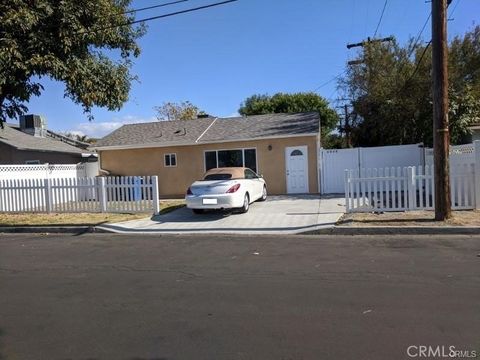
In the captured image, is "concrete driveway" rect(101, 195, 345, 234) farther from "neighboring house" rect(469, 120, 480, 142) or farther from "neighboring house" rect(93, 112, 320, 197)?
"neighboring house" rect(469, 120, 480, 142)

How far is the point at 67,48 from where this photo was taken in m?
13.3

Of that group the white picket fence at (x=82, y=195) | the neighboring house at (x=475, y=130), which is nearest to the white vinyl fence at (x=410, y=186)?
the white picket fence at (x=82, y=195)

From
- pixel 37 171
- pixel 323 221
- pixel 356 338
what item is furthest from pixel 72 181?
pixel 356 338

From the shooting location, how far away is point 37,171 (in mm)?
20062

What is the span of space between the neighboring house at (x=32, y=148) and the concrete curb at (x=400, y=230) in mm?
19435

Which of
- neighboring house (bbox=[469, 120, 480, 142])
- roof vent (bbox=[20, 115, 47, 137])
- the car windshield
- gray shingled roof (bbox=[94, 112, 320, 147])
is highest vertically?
roof vent (bbox=[20, 115, 47, 137])

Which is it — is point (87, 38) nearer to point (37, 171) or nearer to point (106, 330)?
point (37, 171)

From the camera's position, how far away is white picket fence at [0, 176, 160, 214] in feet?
48.1

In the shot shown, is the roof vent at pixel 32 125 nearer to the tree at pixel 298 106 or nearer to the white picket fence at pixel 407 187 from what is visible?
the tree at pixel 298 106

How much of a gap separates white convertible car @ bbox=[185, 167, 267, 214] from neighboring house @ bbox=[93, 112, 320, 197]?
18.0ft

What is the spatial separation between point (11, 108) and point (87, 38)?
417 cm

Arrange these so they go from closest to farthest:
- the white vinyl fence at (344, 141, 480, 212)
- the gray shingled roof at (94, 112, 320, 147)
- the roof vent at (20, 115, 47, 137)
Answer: the white vinyl fence at (344, 141, 480, 212)
the gray shingled roof at (94, 112, 320, 147)
the roof vent at (20, 115, 47, 137)

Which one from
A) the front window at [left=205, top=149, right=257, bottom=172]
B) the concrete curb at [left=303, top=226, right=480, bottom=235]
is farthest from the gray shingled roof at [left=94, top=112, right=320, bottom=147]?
the concrete curb at [left=303, top=226, right=480, bottom=235]

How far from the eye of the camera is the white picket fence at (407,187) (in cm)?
1191
